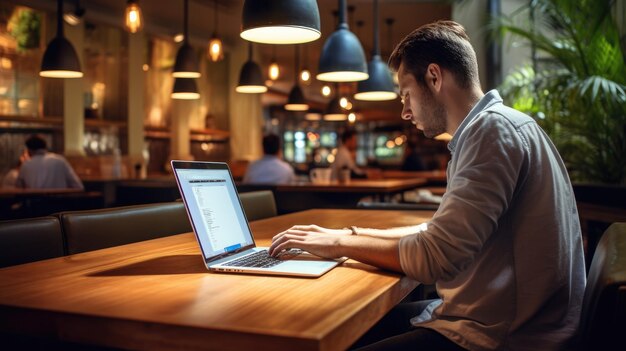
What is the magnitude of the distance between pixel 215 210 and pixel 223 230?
0.06 meters

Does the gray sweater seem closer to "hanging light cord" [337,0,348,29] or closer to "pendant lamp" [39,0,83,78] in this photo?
"hanging light cord" [337,0,348,29]

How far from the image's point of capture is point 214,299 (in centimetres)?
Answer: 117

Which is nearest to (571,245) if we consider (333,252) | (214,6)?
(333,252)

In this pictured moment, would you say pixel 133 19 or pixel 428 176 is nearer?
pixel 133 19

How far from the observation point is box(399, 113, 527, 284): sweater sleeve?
4.35 feet

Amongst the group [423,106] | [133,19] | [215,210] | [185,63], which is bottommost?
[215,210]

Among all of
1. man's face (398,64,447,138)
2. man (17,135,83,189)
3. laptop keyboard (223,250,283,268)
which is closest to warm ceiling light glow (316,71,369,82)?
man's face (398,64,447,138)

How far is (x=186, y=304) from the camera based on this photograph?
3.71 ft

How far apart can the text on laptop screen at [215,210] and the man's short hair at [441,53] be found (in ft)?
2.18

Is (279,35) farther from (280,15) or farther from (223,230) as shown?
(223,230)

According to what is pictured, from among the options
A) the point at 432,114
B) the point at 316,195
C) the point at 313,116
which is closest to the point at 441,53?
the point at 432,114

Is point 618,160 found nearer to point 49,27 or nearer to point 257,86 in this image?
point 257,86

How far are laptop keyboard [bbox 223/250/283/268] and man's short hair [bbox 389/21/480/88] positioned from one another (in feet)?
2.10

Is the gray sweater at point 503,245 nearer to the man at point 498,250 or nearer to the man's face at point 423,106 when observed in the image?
the man at point 498,250
